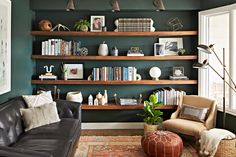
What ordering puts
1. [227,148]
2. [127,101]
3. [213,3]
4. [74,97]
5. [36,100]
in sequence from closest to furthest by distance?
[227,148]
[36,100]
[213,3]
[74,97]
[127,101]

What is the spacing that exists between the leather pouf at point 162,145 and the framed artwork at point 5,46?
214cm

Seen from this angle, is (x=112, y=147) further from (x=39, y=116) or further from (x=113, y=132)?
(x=39, y=116)

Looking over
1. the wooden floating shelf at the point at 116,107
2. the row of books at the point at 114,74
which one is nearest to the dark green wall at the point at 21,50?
the wooden floating shelf at the point at 116,107

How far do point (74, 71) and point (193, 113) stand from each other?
242 centimetres

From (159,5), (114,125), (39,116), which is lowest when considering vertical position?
(114,125)

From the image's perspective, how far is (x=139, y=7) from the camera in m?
5.04

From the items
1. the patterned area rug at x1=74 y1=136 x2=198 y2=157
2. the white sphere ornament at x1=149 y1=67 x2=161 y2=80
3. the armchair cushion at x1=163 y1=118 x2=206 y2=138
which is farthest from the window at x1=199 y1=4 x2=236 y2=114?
the patterned area rug at x1=74 y1=136 x2=198 y2=157

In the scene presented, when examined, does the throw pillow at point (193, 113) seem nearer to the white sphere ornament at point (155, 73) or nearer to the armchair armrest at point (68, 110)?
the white sphere ornament at point (155, 73)

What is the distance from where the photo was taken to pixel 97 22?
17.2 feet

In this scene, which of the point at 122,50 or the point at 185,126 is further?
the point at 122,50

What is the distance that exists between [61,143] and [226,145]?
2.11 m

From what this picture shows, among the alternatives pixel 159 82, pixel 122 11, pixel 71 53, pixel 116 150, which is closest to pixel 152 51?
pixel 159 82

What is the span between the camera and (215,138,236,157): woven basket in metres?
3.48

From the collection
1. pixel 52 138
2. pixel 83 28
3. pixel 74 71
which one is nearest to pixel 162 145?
pixel 52 138
